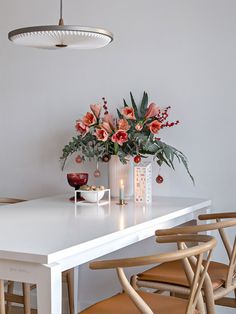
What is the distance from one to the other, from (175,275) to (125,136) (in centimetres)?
83

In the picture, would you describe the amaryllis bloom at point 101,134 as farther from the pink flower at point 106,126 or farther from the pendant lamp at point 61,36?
the pendant lamp at point 61,36

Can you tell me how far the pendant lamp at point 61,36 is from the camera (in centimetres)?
246

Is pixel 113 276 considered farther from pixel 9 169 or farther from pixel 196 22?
pixel 196 22

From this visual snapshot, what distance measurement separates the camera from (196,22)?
11.2ft

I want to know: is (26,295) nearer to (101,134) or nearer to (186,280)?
(186,280)

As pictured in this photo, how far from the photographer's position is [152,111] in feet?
10.7

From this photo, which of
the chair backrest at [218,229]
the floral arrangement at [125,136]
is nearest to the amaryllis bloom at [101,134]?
the floral arrangement at [125,136]

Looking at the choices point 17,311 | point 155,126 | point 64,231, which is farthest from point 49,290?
point 17,311

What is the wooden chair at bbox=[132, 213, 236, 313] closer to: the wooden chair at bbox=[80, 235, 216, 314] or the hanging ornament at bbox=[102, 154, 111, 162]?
the wooden chair at bbox=[80, 235, 216, 314]

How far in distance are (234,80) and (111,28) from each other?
0.86 meters

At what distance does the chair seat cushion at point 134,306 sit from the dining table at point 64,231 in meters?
0.22

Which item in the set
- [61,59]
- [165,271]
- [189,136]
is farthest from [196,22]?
[165,271]

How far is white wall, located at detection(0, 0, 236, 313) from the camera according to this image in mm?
3369

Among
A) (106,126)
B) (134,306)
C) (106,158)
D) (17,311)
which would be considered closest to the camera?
(134,306)
